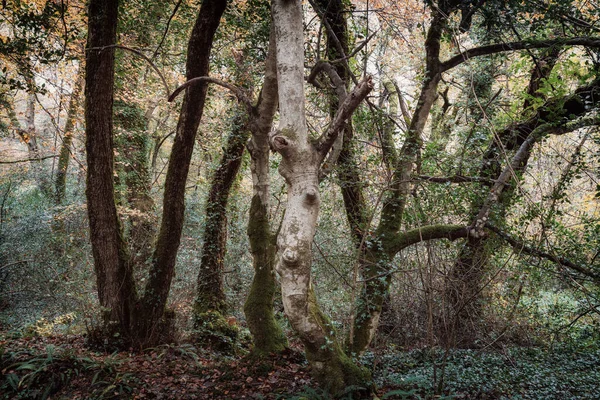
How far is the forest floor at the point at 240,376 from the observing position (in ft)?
14.9

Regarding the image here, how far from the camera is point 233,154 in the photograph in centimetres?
863

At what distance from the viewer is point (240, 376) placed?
489 cm

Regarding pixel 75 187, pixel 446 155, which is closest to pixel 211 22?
pixel 446 155

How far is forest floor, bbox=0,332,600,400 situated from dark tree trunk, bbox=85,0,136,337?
30.3 inches

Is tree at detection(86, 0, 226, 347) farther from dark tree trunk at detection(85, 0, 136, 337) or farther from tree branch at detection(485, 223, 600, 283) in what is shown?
tree branch at detection(485, 223, 600, 283)

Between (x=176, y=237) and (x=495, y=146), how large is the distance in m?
4.95

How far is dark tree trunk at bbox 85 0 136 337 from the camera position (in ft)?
17.9

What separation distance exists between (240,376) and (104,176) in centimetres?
336

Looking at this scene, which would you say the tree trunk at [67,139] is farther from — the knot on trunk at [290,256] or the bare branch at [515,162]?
the bare branch at [515,162]

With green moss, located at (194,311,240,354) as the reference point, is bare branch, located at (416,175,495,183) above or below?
above

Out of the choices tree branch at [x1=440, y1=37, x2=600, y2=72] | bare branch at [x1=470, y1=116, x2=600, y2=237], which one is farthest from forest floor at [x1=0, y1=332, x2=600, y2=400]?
tree branch at [x1=440, y1=37, x2=600, y2=72]

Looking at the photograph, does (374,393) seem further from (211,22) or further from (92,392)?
(211,22)

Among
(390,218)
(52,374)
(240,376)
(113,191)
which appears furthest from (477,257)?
(52,374)

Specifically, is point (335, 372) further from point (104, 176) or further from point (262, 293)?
point (104, 176)
